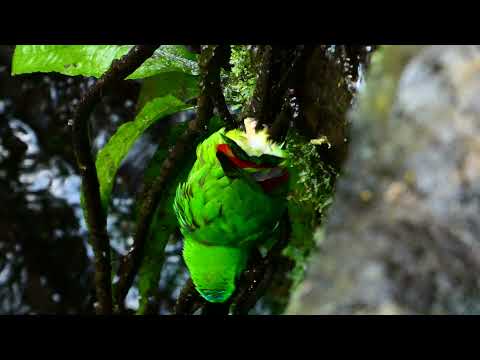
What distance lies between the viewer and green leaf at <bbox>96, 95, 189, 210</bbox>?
858 millimetres

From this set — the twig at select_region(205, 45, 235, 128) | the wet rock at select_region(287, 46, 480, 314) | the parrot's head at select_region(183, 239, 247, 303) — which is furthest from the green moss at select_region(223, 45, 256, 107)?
the wet rock at select_region(287, 46, 480, 314)

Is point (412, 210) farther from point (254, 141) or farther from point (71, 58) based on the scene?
point (71, 58)

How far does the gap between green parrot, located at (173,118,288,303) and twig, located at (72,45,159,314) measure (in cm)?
18

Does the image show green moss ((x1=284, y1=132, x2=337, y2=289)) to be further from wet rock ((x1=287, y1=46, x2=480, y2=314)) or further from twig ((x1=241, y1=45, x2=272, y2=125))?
wet rock ((x1=287, y1=46, x2=480, y2=314))

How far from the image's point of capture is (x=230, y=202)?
60 centimetres

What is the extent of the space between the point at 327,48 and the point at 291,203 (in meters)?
0.25

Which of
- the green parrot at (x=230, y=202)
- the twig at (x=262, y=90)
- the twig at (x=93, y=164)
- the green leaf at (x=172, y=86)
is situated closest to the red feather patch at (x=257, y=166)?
the green parrot at (x=230, y=202)

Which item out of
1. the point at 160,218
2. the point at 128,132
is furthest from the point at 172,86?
the point at 160,218

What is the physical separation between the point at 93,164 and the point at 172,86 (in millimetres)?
239

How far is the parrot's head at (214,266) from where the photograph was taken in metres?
0.65

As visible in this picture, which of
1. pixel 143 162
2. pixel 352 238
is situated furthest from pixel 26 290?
pixel 352 238
